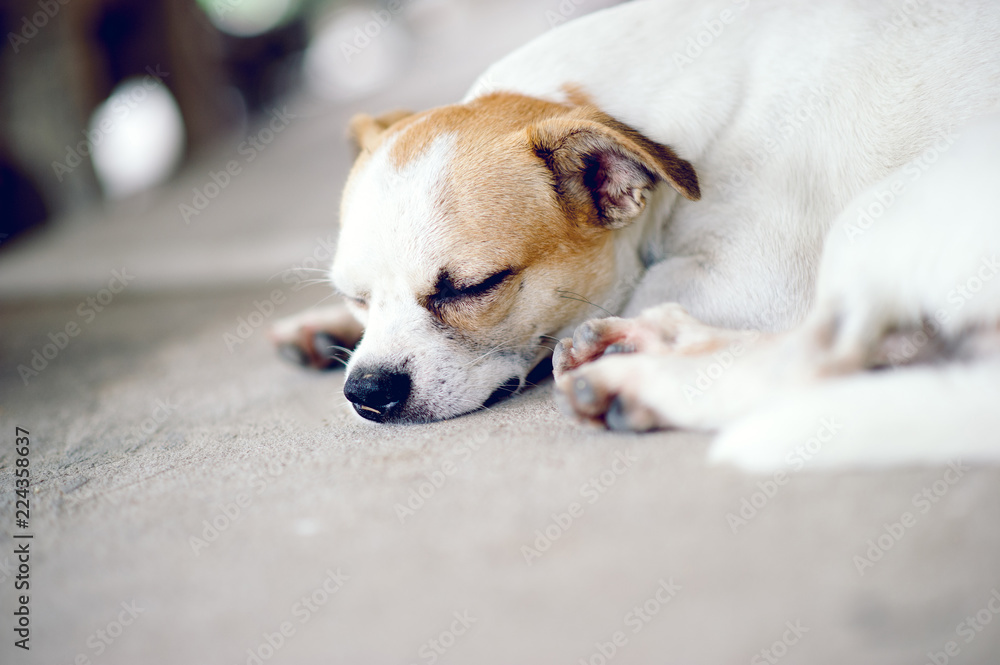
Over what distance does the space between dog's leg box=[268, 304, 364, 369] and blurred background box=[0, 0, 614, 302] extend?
5.69 ft

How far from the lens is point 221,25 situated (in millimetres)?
9688

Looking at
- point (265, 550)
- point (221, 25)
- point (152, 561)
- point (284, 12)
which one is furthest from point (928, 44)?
point (284, 12)

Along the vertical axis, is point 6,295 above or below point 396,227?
below

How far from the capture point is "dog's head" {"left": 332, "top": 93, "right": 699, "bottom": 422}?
185 cm

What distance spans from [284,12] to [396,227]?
11.2m

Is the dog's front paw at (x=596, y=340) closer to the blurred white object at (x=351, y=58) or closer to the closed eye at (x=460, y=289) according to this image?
the closed eye at (x=460, y=289)

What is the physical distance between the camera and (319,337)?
2.53 m

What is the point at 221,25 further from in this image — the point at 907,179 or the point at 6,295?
the point at 907,179

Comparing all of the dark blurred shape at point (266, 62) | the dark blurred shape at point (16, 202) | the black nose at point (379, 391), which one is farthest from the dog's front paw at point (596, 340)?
the dark blurred shape at point (266, 62)

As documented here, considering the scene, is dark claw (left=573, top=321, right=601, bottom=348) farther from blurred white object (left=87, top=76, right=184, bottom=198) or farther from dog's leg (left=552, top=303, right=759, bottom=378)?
blurred white object (left=87, top=76, right=184, bottom=198)

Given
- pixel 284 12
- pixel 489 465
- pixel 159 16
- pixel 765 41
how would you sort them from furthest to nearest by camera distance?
pixel 284 12
pixel 159 16
pixel 765 41
pixel 489 465

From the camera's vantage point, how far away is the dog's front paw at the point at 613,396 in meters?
1.51

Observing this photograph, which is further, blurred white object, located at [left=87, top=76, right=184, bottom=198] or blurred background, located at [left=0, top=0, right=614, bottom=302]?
blurred white object, located at [left=87, top=76, right=184, bottom=198]

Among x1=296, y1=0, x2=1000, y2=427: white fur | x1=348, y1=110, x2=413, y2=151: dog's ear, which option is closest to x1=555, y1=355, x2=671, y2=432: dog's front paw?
x1=296, y1=0, x2=1000, y2=427: white fur
